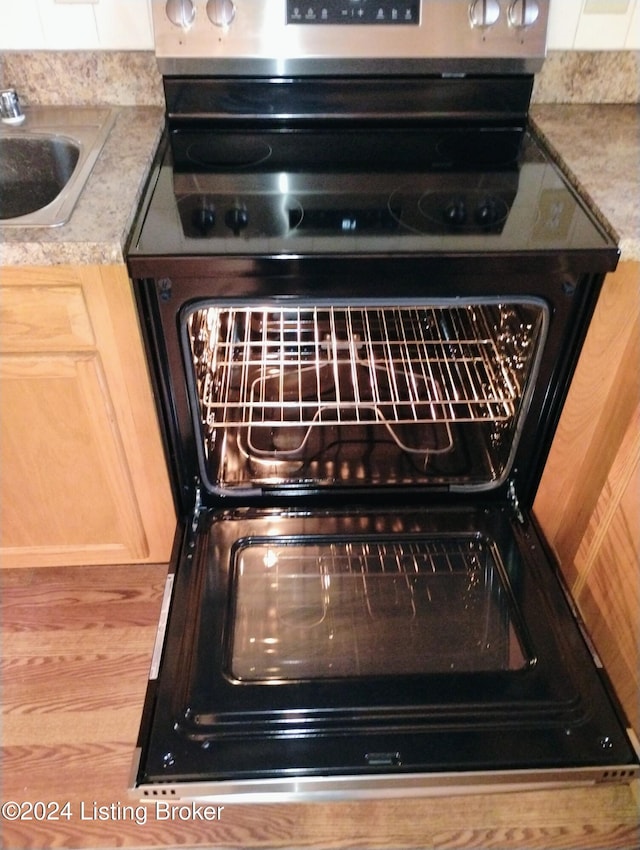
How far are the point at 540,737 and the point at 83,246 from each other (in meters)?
1.00

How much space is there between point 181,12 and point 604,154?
2.73 ft

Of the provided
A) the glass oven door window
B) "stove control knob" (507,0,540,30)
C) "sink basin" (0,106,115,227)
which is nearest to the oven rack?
the glass oven door window

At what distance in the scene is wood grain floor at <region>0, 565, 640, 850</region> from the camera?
4.12 ft

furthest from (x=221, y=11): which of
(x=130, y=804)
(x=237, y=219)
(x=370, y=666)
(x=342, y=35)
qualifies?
(x=130, y=804)

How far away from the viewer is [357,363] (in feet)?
5.12

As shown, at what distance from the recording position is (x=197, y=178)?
1.25 m

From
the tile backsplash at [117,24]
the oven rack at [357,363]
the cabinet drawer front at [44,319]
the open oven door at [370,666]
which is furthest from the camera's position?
the oven rack at [357,363]

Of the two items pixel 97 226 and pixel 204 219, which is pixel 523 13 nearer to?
pixel 204 219

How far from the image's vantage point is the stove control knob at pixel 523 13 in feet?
4.19

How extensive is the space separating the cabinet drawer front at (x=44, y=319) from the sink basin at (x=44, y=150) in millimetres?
295

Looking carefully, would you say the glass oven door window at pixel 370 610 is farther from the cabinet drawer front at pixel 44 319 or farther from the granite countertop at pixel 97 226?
the granite countertop at pixel 97 226

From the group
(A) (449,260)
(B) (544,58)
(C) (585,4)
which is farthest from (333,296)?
(C) (585,4)

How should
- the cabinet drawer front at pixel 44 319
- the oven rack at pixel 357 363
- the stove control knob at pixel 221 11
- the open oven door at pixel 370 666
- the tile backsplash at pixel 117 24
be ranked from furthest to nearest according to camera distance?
1. the oven rack at pixel 357 363
2. the tile backsplash at pixel 117 24
3. the stove control knob at pixel 221 11
4. the cabinet drawer front at pixel 44 319
5. the open oven door at pixel 370 666

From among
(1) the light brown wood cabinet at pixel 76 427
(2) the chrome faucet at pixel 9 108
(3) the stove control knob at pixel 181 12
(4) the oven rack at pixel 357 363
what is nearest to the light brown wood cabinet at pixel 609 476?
(4) the oven rack at pixel 357 363
